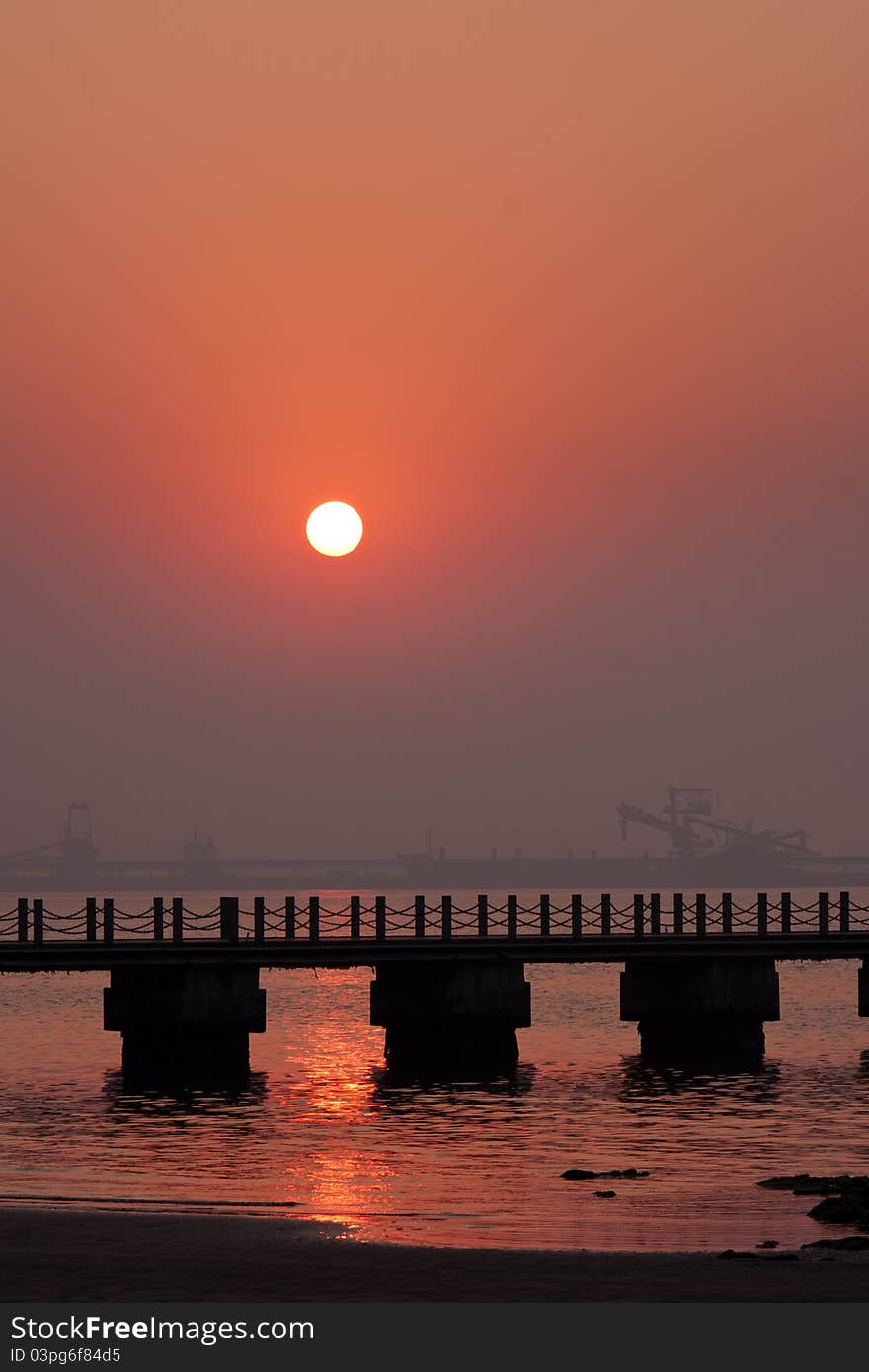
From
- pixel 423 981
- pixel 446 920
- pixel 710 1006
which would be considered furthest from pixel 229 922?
pixel 710 1006

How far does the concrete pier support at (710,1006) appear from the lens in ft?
198

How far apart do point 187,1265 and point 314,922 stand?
36.6 metres

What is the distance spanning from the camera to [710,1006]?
60.4m

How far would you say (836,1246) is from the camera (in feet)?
82.2

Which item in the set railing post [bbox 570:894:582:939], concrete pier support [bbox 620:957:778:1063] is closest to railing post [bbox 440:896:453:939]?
railing post [bbox 570:894:582:939]

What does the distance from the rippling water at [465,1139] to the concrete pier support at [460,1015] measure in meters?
1.48

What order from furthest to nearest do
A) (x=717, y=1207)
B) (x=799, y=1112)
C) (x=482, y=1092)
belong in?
1. (x=482, y=1092)
2. (x=799, y=1112)
3. (x=717, y=1207)

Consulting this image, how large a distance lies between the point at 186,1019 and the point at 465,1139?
13399 millimetres

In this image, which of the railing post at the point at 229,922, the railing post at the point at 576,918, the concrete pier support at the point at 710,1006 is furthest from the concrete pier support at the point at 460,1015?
the railing post at the point at 576,918

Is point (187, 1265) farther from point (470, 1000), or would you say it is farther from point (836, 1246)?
point (470, 1000)

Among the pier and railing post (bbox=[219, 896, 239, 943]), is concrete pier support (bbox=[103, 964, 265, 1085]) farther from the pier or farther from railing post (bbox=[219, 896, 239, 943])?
railing post (bbox=[219, 896, 239, 943])

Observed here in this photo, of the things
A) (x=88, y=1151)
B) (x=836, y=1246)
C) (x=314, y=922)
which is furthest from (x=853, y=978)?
(x=836, y=1246)

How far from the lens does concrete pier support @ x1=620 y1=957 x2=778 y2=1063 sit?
60.3 metres

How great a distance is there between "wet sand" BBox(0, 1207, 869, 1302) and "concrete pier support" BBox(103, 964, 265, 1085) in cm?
2714
